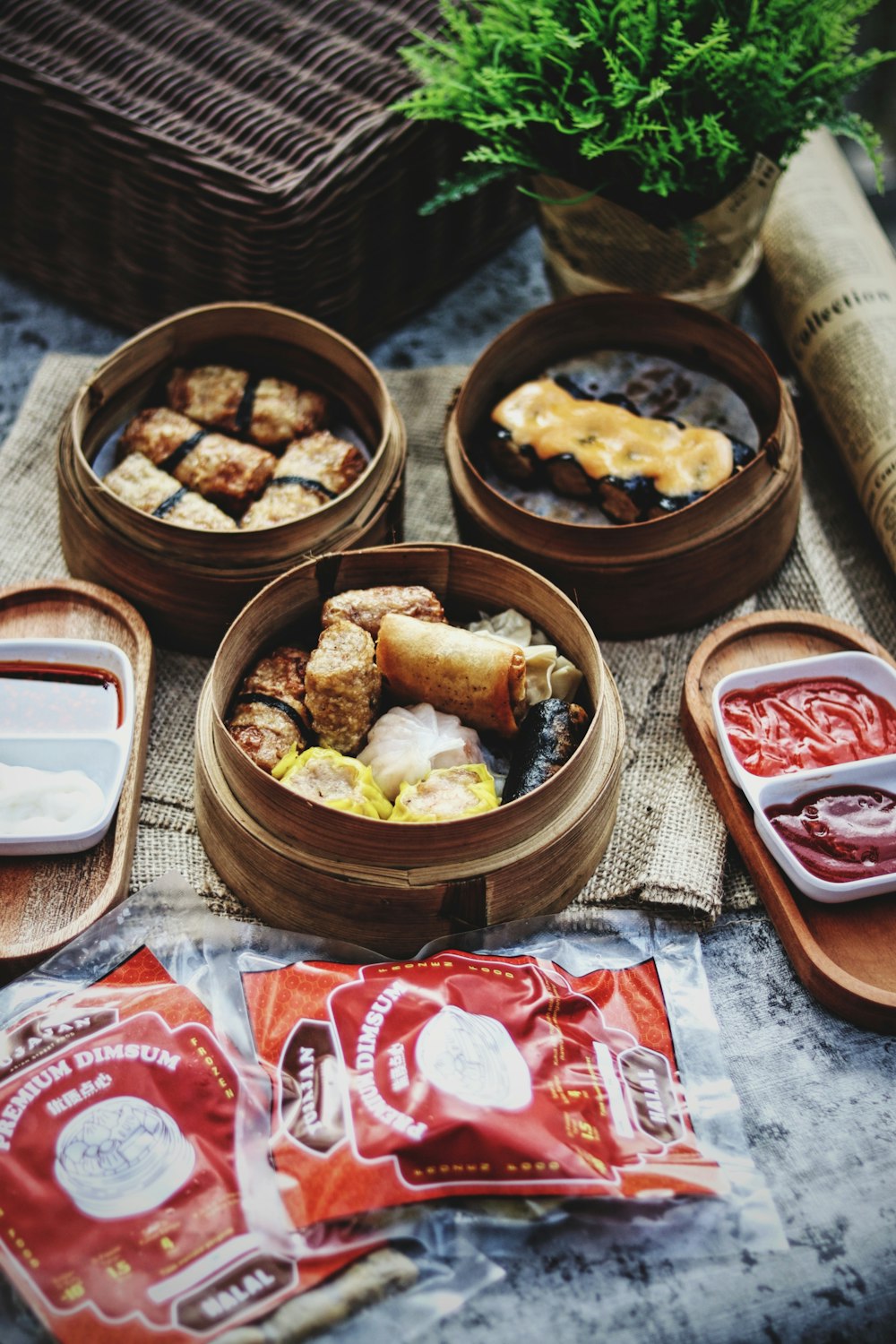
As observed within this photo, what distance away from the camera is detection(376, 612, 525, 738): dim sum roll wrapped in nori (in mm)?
2055

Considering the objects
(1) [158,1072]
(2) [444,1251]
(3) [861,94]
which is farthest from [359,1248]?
(3) [861,94]

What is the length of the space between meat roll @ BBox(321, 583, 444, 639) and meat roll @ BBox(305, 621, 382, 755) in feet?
0.16

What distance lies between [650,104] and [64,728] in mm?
1722

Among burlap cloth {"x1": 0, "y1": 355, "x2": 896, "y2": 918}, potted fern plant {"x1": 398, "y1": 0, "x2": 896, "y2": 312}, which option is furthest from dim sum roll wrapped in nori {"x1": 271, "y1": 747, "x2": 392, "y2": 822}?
potted fern plant {"x1": 398, "y1": 0, "x2": 896, "y2": 312}

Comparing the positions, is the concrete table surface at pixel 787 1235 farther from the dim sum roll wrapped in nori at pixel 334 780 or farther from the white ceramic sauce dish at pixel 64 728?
the white ceramic sauce dish at pixel 64 728

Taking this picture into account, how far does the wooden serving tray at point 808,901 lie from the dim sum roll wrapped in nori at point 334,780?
2.20ft

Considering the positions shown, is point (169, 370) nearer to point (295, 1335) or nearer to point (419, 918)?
point (419, 918)

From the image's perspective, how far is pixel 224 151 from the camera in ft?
8.49

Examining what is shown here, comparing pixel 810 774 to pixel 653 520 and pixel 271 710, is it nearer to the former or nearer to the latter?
pixel 653 520

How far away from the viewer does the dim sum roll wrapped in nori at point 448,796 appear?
1.90 meters

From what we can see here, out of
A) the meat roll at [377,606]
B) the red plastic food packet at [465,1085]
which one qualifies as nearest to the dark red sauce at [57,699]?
the meat roll at [377,606]

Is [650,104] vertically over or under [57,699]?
over

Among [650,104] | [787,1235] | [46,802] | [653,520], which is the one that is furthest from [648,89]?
[787,1235]

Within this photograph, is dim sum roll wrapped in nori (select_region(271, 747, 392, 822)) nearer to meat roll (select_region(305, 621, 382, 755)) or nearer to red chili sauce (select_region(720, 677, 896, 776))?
meat roll (select_region(305, 621, 382, 755))
